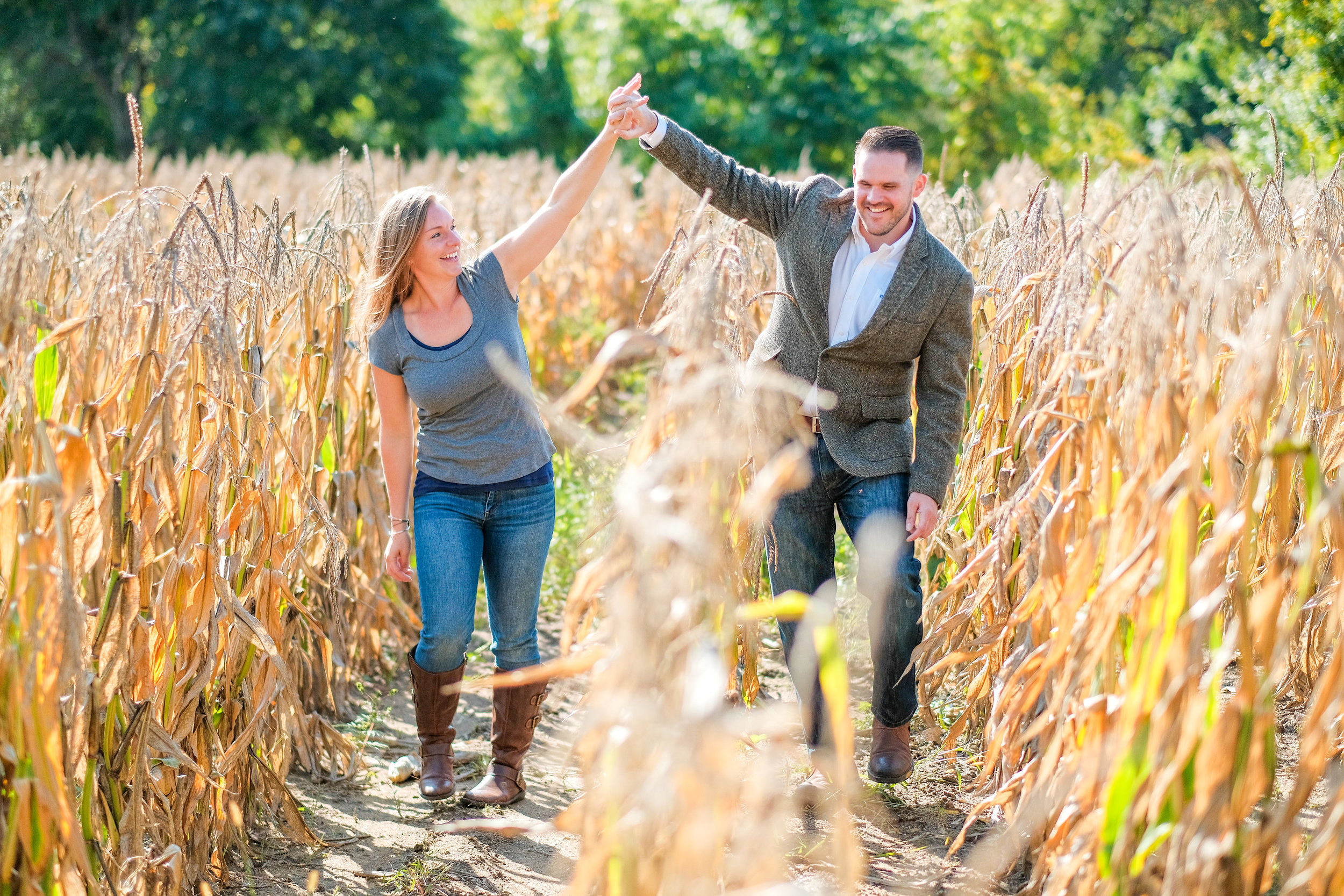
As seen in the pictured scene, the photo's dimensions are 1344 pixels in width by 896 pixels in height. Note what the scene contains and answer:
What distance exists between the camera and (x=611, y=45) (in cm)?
2050

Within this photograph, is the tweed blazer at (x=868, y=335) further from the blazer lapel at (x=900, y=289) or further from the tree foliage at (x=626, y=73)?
the tree foliage at (x=626, y=73)

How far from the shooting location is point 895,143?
276 cm

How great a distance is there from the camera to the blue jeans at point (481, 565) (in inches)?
116

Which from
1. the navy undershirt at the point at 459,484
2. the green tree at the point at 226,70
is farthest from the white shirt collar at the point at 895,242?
the green tree at the point at 226,70

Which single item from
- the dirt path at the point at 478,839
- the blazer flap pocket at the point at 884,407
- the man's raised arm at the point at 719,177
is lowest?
the dirt path at the point at 478,839

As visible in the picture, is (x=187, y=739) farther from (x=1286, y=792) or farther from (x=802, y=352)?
(x=1286, y=792)

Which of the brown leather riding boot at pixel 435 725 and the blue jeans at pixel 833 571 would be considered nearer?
the blue jeans at pixel 833 571

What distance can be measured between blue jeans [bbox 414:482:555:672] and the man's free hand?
3.15ft

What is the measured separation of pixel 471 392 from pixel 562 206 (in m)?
0.57

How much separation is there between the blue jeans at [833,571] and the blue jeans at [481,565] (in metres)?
0.66

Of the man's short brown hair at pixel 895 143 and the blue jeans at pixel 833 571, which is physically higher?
the man's short brown hair at pixel 895 143

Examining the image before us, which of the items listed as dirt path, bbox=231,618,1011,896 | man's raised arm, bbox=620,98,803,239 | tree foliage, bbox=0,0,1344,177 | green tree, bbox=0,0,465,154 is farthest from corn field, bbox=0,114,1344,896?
green tree, bbox=0,0,465,154

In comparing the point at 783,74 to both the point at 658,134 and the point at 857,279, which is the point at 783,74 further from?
the point at 857,279

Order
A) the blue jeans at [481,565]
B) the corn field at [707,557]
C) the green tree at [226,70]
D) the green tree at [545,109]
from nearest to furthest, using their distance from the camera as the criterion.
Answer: the corn field at [707,557]
the blue jeans at [481,565]
the green tree at [545,109]
the green tree at [226,70]
